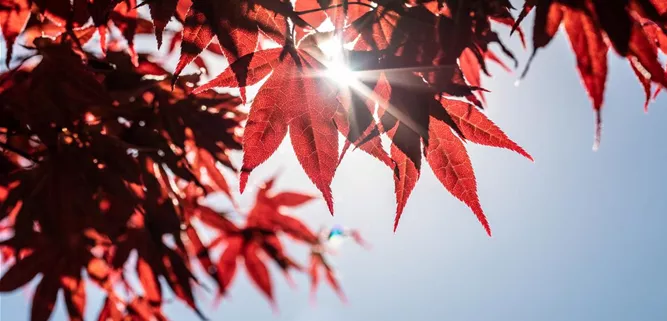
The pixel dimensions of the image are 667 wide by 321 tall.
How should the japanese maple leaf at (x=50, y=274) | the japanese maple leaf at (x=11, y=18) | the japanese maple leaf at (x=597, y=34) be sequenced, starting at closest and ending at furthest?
the japanese maple leaf at (x=597, y=34) < the japanese maple leaf at (x=11, y=18) < the japanese maple leaf at (x=50, y=274)

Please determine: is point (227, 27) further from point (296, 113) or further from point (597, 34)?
point (597, 34)

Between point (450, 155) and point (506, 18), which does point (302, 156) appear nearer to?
point (450, 155)

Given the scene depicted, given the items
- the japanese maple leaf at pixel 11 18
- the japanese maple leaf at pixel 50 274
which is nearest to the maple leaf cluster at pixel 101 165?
the japanese maple leaf at pixel 50 274

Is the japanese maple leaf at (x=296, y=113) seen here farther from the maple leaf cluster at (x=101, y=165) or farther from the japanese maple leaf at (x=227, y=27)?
the maple leaf cluster at (x=101, y=165)

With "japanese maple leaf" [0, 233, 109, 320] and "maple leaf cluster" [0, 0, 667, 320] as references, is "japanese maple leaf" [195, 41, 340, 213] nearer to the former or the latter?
"maple leaf cluster" [0, 0, 667, 320]

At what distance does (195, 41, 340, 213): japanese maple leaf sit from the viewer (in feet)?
2.20

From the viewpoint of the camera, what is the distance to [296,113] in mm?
686

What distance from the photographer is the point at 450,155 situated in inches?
28.3

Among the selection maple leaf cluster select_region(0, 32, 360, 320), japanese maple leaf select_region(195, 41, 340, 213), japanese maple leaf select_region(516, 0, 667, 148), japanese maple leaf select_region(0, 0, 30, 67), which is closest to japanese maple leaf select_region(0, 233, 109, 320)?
maple leaf cluster select_region(0, 32, 360, 320)

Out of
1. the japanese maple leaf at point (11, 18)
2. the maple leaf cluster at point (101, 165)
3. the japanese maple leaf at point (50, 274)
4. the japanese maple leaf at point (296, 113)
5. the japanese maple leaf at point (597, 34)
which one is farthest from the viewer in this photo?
the japanese maple leaf at point (50, 274)

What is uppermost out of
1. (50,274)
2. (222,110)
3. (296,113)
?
(222,110)

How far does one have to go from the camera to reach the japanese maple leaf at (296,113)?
67cm

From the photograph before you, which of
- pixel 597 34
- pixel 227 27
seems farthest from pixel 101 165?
pixel 597 34

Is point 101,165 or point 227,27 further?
point 101,165
